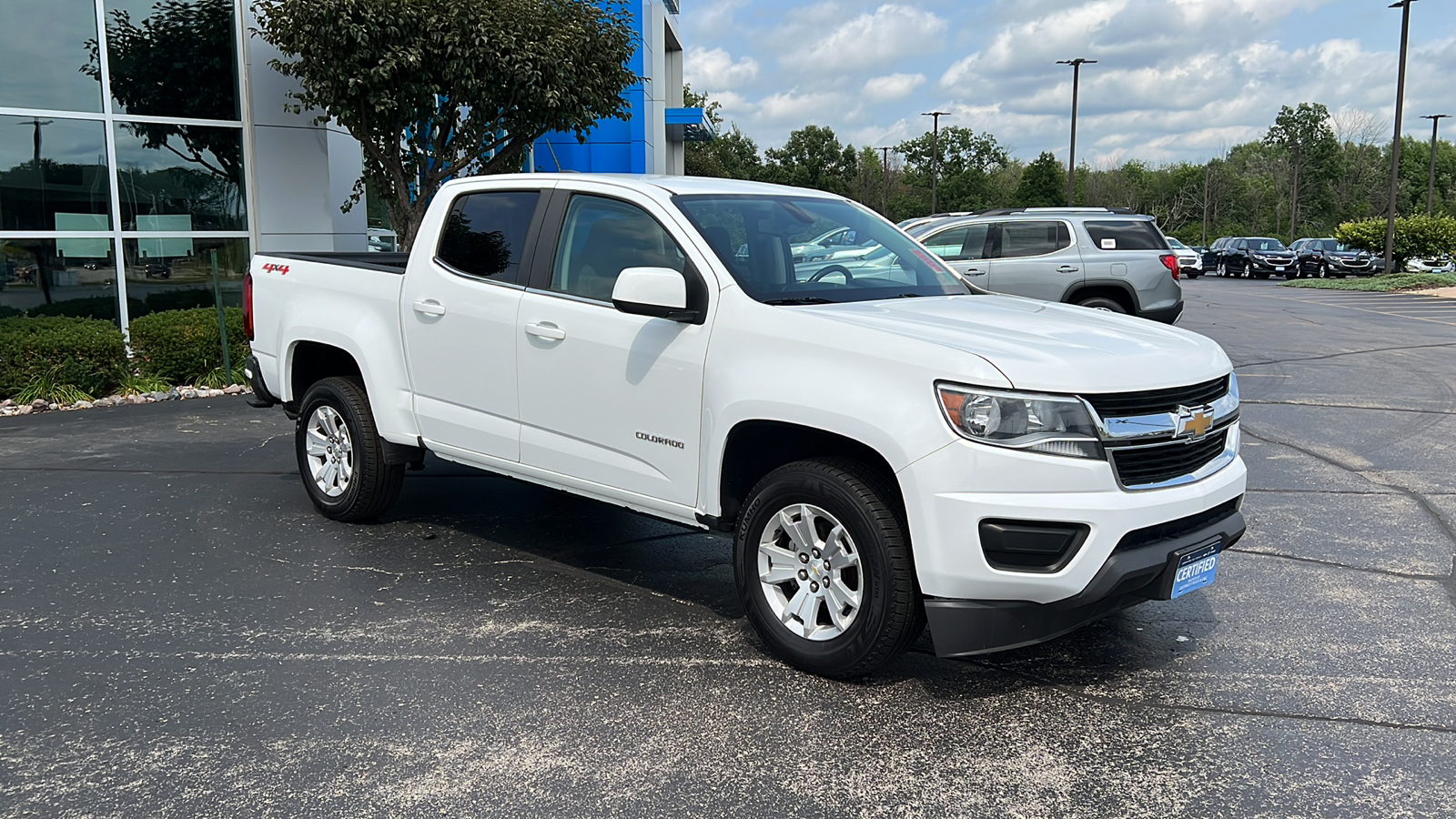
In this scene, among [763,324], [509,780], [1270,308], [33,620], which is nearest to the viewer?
[509,780]

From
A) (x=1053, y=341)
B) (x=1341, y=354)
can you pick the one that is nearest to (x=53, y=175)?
(x=1053, y=341)

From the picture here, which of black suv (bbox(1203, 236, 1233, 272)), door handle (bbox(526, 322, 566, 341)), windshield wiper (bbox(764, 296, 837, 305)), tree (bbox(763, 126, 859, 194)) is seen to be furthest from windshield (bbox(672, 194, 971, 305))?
tree (bbox(763, 126, 859, 194))

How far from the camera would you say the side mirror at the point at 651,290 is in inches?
173

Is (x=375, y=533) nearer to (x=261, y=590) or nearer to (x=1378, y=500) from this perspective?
(x=261, y=590)

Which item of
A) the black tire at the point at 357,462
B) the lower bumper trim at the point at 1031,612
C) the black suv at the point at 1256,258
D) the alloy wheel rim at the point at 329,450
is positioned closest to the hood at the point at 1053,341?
the lower bumper trim at the point at 1031,612

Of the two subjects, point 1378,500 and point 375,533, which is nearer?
point 375,533

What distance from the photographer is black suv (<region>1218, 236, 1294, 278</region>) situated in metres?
43.4

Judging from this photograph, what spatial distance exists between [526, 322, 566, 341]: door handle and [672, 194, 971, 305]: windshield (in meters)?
0.77

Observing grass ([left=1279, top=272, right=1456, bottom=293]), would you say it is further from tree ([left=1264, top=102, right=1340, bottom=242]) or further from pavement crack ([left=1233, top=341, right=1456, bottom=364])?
tree ([left=1264, top=102, right=1340, bottom=242])

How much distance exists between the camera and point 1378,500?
711 centimetres

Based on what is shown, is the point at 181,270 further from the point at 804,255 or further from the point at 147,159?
the point at 804,255

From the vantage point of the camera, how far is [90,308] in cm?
1265

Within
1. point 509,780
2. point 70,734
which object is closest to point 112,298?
point 70,734

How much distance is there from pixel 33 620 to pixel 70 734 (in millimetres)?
1379
